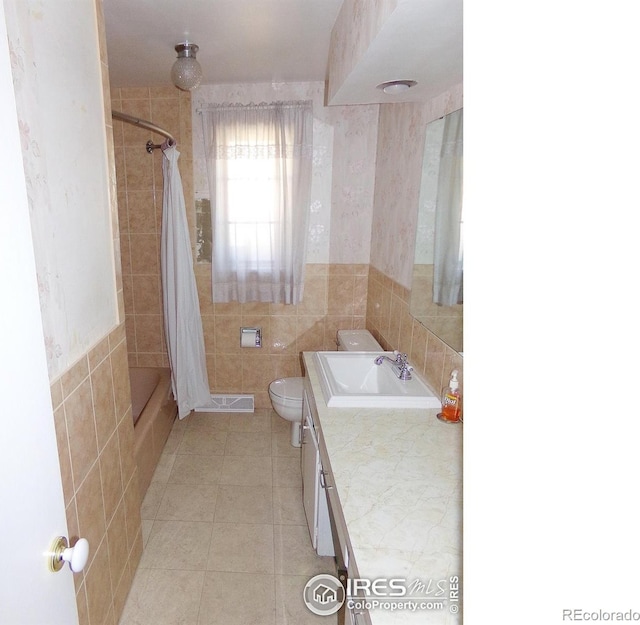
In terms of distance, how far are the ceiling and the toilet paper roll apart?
1.82m

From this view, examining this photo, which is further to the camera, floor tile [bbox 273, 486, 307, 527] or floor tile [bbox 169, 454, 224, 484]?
floor tile [bbox 169, 454, 224, 484]

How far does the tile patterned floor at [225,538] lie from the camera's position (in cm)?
177

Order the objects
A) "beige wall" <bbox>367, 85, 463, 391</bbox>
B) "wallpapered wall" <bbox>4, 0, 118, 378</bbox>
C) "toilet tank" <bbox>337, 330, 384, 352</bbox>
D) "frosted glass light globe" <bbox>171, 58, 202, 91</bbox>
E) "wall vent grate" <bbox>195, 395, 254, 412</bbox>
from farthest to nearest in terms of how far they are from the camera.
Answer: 1. "wall vent grate" <bbox>195, 395, 254, 412</bbox>
2. "toilet tank" <bbox>337, 330, 384, 352</bbox>
3. "frosted glass light globe" <bbox>171, 58, 202, 91</bbox>
4. "beige wall" <bbox>367, 85, 463, 391</bbox>
5. "wallpapered wall" <bbox>4, 0, 118, 378</bbox>

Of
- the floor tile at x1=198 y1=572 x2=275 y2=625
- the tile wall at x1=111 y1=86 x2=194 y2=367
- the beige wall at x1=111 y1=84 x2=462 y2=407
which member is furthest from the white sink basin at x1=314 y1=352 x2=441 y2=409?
the tile wall at x1=111 y1=86 x2=194 y2=367

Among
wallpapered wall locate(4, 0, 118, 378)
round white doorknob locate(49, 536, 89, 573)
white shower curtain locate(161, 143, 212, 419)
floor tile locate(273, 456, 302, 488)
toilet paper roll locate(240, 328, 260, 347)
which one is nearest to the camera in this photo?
round white doorknob locate(49, 536, 89, 573)

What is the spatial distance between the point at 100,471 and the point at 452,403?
133cm

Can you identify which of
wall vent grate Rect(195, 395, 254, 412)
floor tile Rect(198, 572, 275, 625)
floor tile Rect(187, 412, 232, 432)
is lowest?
floor tile Rect(198, 572, 275, 625)

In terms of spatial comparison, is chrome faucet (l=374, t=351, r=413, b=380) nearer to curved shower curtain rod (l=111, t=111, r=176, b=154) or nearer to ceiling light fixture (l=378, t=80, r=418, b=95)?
ceiling light fixture (l=378, t=80, r=418, b=95)

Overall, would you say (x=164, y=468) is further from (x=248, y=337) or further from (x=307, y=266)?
(x=307, y=266)

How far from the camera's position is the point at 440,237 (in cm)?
192
